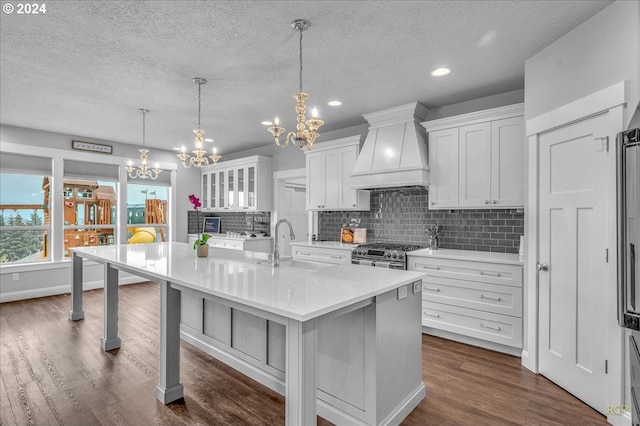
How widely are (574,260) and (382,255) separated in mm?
1900

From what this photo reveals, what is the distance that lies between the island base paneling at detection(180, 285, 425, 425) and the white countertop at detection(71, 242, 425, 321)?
0.31 ft

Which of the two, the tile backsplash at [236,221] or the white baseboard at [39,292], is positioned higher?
the tile backsplash at [236,221]

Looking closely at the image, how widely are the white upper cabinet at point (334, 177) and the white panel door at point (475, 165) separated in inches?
56.1

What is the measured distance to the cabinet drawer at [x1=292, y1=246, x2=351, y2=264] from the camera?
14.8 feet

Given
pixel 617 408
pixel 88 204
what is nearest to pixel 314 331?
pixel 617 408

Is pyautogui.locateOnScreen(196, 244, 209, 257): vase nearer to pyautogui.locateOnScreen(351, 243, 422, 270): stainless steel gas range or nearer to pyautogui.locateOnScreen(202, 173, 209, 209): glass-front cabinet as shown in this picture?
pyautogui.locateOnScreen(351, 243, 422, 270): stainless steel gas range

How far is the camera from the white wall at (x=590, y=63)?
6.74 ft

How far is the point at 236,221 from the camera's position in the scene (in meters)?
Answer: 7.15

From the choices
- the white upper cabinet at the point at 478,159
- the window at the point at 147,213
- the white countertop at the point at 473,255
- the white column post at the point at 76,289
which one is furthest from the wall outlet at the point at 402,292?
the window at the point at 147,213

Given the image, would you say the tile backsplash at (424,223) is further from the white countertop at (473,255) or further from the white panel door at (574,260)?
the white panel door at (574,260)

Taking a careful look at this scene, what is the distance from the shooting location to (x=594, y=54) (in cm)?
233

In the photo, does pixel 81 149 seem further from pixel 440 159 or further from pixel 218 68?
pixel 440 159

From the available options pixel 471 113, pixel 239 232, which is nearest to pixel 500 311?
pixel 471 113

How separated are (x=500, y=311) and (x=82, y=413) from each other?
3.47m
